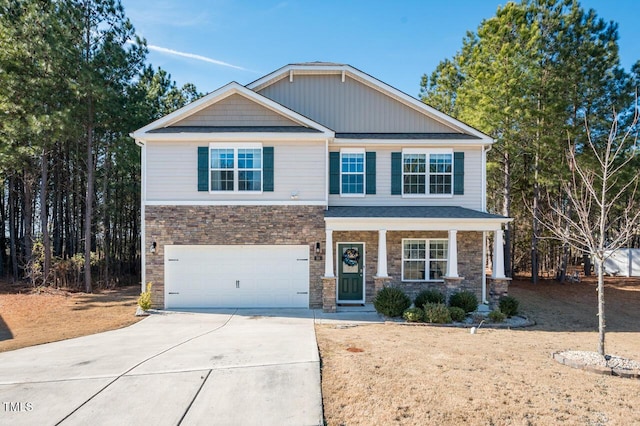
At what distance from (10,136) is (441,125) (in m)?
16.9

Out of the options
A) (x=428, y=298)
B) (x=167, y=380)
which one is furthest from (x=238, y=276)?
(x=167, y=380)

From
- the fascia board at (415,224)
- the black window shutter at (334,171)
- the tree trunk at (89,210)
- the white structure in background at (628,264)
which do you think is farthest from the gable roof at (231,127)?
the white structure in background at (628,264)

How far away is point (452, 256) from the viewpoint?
12562 mm

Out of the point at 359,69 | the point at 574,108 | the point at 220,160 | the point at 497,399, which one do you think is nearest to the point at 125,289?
the point at 220,160

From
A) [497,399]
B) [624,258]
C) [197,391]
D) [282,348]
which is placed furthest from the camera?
[624,258]

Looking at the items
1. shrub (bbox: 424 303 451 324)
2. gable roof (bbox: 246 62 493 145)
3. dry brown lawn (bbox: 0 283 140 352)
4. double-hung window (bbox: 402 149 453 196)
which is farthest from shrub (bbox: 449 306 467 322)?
dry brown lawn (bbox: 0 283 140 352)

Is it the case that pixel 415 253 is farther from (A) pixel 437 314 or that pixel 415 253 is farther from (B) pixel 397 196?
(A) pixel 437 314

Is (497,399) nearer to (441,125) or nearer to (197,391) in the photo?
(197,391)

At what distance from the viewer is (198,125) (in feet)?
44.1

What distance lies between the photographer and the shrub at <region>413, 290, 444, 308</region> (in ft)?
39.5

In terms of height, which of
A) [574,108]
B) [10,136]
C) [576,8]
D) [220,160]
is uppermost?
[576,8]

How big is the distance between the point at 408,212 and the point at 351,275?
117 inches

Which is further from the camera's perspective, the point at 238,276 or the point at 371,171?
the point at 371,171

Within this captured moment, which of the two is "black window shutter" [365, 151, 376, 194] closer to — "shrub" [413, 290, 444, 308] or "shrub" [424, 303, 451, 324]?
"shrub" [413, 290, 444, 308]
